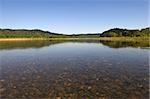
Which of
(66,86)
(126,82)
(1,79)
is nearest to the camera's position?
(66,86)

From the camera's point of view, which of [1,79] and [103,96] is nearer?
[103,96]

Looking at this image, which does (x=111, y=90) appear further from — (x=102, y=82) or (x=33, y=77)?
(x=33, y=77)

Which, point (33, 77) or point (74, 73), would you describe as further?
point (74, 73)

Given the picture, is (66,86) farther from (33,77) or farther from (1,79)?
(1,79)

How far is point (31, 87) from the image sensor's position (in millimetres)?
13039

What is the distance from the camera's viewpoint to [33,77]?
52.0 ft

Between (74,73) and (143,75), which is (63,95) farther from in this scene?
(143,75)

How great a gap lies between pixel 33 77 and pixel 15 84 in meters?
2.19

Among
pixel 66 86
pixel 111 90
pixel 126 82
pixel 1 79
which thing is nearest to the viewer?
pixel 111 90

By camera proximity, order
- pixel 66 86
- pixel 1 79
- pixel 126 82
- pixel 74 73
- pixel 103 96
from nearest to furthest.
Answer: pixel 103 96 < pixel 66 86 < pixel 126 82 < pixel 1 79 < pixel 74 73

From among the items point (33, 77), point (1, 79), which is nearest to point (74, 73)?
point (33, 77)

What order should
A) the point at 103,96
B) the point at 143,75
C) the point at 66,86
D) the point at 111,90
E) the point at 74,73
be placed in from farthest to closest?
the point at 74,73, the point at 143,75, the point at 66,86, the point at 111,90, the point at 103,96

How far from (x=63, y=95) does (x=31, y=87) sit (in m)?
2.77

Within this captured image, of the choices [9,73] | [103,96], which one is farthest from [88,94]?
[9,73]
